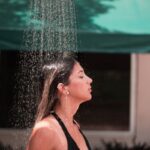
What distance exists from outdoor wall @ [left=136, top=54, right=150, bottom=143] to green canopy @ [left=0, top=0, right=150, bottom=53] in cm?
137

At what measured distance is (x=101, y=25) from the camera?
21.4ft

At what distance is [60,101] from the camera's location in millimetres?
2744

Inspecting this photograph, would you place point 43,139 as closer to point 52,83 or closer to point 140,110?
point 52,83

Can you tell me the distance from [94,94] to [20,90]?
322cm

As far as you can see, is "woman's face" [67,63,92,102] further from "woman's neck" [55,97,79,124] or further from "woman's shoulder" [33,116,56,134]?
"woman's shoulder" [33,116,56,134]

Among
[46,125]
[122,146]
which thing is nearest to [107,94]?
[122,146]

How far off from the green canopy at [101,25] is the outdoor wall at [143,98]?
1368 mm

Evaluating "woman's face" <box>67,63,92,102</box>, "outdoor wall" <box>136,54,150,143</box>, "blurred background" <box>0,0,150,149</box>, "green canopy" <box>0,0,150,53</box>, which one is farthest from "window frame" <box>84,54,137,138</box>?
"woman's face" <box>67,63,92,102</box>

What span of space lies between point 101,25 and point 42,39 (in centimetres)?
68

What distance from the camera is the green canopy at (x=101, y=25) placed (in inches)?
249

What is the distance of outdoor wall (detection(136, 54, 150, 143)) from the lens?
8.03 meters

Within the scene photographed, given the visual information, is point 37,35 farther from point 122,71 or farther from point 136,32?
point 122,71

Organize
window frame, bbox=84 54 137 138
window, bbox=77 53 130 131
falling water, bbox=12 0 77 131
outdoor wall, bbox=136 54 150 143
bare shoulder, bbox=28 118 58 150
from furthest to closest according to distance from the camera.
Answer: window, bbox=77 53 130 131 < window frame, bbox=84 54 137 138 < outdoor wall, bbox=136 54 150 143 < falling water, bbox=12 0 77 131 < bare shoulder, bbox=28 118 58 150

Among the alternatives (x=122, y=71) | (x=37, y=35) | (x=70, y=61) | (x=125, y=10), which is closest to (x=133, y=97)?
(x=122, y=71)
